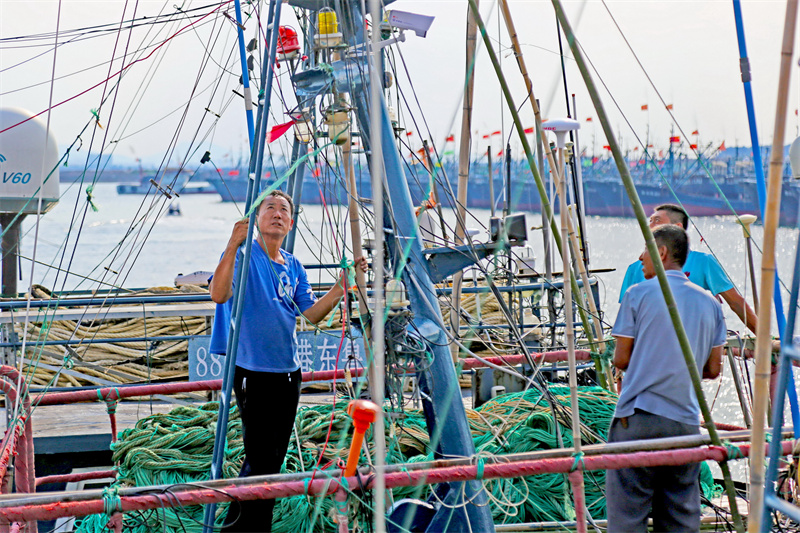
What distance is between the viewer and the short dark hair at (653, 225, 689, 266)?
311 cm

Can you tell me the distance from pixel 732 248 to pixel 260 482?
61056 millimetres

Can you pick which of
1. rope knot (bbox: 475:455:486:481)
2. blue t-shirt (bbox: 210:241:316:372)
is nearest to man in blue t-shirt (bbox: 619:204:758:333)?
rope knot (bbox: 475:455:486:481)

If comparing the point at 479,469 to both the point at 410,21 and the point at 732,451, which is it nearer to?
the point at 732,451

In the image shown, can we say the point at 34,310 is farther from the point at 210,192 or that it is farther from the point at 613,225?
the point at 210,192

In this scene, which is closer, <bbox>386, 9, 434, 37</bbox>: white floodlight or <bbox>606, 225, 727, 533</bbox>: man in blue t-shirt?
<bbox>606, 225, 727, 533</bbox>: man in blue t-shirt

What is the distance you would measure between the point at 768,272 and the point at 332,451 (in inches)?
128

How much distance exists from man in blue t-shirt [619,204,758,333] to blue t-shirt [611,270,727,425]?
3.00 feet

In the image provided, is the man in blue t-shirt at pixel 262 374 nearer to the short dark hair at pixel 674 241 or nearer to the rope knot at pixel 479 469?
the rope knot at pixel 479 469

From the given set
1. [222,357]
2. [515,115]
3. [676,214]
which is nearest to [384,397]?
[515,115]

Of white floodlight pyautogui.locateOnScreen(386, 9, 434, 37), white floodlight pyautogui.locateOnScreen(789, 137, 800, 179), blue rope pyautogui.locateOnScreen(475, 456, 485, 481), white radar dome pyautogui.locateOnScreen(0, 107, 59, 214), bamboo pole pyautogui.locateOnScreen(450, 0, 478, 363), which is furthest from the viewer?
white radar dome pyautogui.locateOnScreen(0, 107, 59, 214)

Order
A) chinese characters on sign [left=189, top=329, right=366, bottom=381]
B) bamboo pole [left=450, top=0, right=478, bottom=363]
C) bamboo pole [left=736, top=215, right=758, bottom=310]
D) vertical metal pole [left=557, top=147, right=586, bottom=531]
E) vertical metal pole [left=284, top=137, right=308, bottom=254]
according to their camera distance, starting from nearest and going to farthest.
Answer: vertical metal pole [left=557, top=147, right=586, bottom=531] → bamboo pole [left=450, top=0, right=478, bottom=363] → bamboo pole [left=736, top=215, right=758, bottom=310] → vertical metal pole [left=284, top=137, right=308, bottom=254] → chinese characters on sign [left=189, top=329, right=366, bottom=381]

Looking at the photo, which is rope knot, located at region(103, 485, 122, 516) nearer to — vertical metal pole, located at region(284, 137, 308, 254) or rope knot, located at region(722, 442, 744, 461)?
rope knot, located at region(722, 442, 744, 461)

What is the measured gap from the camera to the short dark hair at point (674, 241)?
10.2 ft

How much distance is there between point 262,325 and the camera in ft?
11.6
